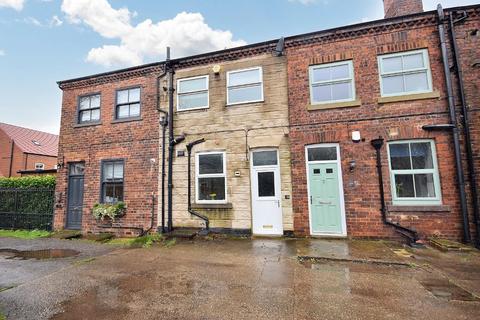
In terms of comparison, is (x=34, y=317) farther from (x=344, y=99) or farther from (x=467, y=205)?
(x=467, y=205)

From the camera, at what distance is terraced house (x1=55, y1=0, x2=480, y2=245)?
671 cm

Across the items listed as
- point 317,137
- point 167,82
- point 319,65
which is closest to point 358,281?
point 317,137

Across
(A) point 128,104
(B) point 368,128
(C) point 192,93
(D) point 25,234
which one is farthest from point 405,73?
(D) point 25,234

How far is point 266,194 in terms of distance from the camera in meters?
7.83

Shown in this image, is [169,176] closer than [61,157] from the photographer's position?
Yes

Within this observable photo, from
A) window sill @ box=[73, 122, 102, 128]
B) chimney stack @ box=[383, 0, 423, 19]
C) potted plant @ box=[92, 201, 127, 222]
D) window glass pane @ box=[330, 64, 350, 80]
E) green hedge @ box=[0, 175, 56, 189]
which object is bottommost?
potted plant @ box=[92, 201, 127, 222]

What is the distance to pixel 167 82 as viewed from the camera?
927 cm

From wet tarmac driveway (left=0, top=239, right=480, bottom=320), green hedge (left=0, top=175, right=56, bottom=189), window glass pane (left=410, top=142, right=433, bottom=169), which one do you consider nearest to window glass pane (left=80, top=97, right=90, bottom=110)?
green hedge (left=0, top=175, right=56, bottom=189)

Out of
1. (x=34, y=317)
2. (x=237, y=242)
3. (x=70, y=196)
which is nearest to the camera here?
(x=34, y=317)

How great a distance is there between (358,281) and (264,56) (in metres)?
7.06

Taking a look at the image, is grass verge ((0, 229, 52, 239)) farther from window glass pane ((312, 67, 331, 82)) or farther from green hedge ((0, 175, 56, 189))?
window glass pane ((312, 67, 331, 82))

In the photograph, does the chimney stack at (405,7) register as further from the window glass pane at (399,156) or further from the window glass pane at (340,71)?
the window glass pane at (399,156)

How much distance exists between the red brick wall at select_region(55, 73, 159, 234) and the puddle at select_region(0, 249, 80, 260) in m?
2.22

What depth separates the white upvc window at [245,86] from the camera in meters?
8.27
